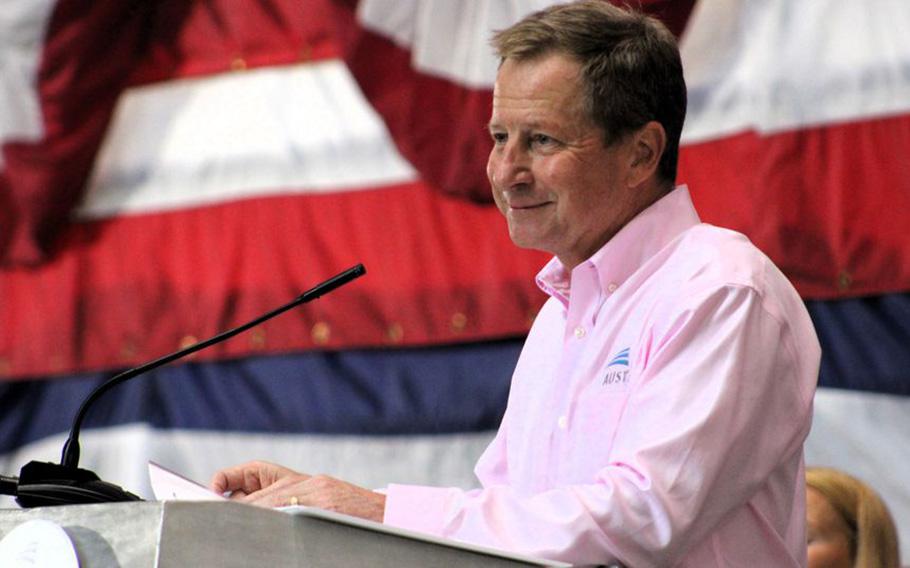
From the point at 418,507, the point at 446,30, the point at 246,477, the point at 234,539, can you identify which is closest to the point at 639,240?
the point at 418,507

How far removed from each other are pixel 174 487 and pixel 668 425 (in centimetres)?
55

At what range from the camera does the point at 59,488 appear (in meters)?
1.47

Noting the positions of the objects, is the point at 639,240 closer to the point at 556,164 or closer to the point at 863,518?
the point at 556,164

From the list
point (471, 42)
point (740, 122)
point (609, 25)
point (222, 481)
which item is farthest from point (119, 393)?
point (609, 25)

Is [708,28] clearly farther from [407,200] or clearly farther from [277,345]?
[277,345]

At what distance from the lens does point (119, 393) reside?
3.77 m

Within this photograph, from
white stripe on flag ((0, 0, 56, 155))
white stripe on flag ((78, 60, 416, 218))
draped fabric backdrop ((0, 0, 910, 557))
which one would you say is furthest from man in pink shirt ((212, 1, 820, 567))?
white stripe on flag ((0, 0, 56, 155))

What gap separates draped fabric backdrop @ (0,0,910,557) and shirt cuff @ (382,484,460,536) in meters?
1.61

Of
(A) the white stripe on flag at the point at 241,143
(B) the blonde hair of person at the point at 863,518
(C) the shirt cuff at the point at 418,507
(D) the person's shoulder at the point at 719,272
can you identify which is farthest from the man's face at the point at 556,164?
(A) the white stripe on flag at the point at 241,143

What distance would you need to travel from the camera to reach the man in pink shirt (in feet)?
4.98

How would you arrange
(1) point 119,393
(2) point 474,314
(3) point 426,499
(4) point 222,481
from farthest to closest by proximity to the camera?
(1) point 119,393 < (2) point 474,314 < (4) point 222,481 < (3) point 426,499

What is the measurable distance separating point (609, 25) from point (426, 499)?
27.4 inches

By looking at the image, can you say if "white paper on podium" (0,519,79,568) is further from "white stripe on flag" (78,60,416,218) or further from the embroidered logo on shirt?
"white stripe on flag" (78,60,416,218)

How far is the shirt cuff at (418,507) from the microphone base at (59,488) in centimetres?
28
